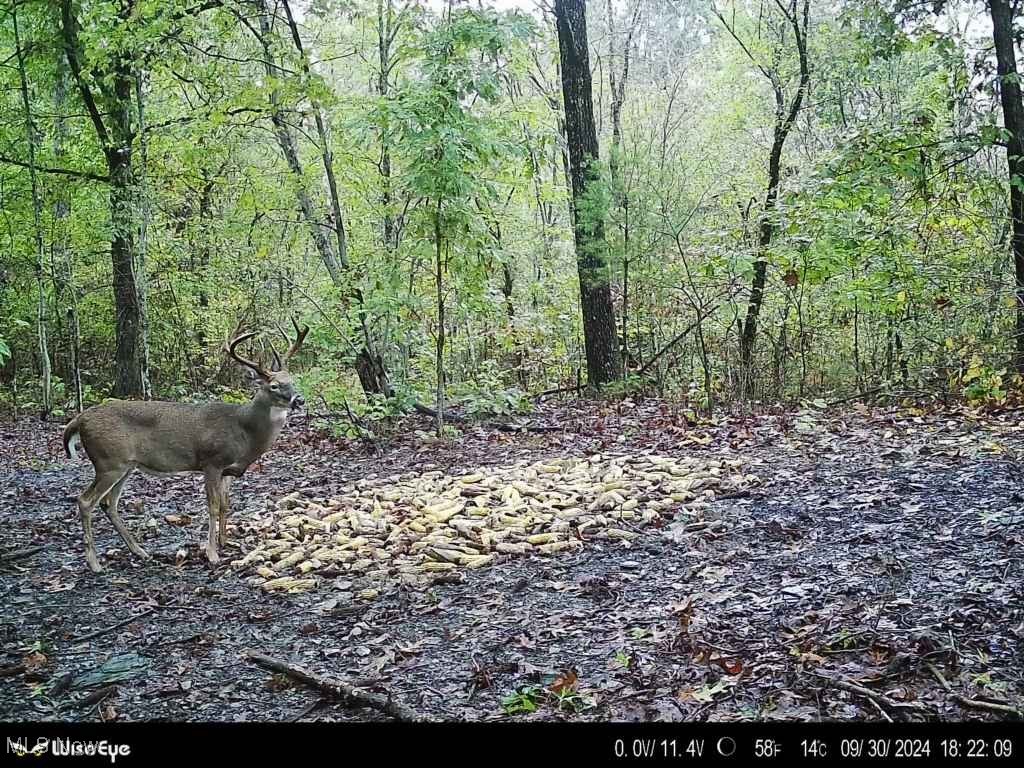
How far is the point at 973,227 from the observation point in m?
10.2

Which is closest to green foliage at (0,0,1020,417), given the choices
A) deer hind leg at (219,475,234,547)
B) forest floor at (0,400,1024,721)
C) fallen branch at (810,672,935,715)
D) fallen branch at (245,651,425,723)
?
deer hind leg at (219,475,234,547)

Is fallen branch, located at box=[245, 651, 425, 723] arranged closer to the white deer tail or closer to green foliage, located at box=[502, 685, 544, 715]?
green foliage, located at box=[502, 685, 544, 715]

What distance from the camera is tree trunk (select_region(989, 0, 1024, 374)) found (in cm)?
884

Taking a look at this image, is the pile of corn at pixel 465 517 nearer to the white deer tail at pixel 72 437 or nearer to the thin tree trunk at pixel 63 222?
the white deer tail at pixel 72 437

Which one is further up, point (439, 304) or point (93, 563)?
point (439, 304)

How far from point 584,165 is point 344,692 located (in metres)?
9.27

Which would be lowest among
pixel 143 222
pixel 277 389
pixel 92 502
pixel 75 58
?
pixel 92 502

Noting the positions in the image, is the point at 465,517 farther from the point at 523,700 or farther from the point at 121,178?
the point at 121,178

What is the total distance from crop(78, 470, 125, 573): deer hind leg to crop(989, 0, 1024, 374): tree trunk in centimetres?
812

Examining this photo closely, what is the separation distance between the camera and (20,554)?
20.2 feet

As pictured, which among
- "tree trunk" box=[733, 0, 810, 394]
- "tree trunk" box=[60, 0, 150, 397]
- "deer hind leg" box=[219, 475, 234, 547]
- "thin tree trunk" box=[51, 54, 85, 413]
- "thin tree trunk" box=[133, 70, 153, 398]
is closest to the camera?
"deer hind leg" box=[219, 475, 234, 547]

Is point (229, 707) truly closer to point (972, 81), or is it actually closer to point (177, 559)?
point (177, 559)

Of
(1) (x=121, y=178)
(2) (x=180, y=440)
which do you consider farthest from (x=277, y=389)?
(1) (x=121, y=178)
